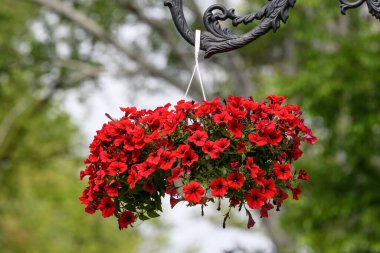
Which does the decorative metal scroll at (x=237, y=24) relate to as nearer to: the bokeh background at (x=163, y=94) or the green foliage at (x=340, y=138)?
the bokeh background at (x=163, y=94)

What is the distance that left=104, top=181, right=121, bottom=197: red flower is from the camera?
273cm

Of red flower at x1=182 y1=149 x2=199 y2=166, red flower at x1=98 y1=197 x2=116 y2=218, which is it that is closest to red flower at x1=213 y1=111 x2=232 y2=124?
red flower at x1=182 y1=149 x2=199 y2=166

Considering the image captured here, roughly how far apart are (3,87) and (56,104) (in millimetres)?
1383

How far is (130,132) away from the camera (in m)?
2.72

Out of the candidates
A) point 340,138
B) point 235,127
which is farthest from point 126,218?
point 340,138

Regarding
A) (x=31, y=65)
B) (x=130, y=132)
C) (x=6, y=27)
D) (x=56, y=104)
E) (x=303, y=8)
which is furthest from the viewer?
(x=56, y=104)

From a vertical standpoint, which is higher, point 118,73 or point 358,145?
point 118,73

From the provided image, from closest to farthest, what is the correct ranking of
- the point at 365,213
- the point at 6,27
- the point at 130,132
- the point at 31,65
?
the point at 130,132, the point at 365,213, the point at 31,65, the point at 6,27

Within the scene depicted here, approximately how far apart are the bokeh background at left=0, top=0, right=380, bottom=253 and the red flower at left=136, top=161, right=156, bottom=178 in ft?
Result: 5.38

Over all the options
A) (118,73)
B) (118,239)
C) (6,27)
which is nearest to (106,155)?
(118,73)

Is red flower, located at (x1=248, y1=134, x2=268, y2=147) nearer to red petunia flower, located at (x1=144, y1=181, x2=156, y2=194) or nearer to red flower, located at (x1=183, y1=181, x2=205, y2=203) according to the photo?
red flower, located at (x1=183, y1=181, x2=205, y2=203)

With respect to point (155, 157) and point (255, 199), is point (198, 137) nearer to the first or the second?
point (155, 157)

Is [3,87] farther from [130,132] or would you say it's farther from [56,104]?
[130,132]


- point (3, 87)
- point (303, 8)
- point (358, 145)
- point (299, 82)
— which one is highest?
point (3, 87)
